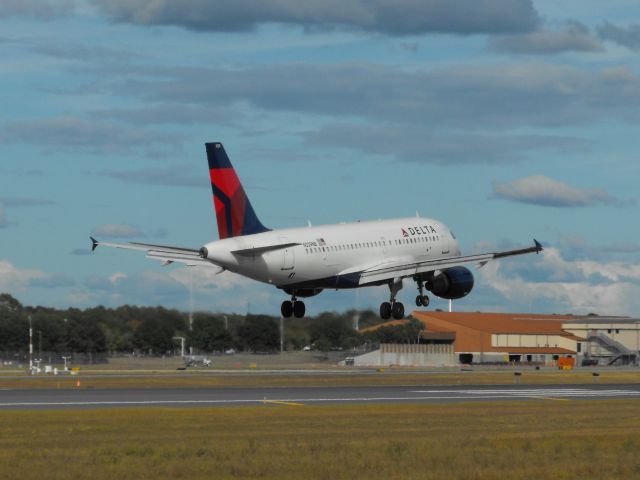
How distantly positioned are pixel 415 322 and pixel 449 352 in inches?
464

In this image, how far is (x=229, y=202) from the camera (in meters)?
75.8

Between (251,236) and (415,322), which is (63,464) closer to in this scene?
(251,236)

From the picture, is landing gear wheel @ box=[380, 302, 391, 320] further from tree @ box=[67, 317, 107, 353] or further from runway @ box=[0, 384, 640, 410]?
tree @ box=[67, 317, 107, 353]

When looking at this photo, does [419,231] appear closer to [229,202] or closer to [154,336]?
[229,202]

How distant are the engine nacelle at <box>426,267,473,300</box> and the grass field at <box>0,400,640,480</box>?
1811 cm

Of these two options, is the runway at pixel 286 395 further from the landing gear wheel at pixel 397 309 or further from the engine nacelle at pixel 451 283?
the engine nacelle at pixel 451 283

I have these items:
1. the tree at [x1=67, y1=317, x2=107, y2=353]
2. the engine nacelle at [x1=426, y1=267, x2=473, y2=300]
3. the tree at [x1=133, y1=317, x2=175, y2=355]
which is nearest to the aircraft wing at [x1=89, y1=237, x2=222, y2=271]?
the engine nacelle at [x1=426, y1=267, x2=473, y2=300]

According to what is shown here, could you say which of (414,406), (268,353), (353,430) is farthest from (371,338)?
(353,430)

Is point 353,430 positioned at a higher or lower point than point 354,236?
lower

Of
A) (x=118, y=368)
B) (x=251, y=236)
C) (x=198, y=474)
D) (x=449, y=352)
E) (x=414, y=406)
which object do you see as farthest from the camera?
(x=449, y=352)

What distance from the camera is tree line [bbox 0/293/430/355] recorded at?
132 metres

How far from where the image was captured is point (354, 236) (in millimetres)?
79688

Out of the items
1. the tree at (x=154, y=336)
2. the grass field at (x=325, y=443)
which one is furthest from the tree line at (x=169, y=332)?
the grass field at (x=325, y=443)

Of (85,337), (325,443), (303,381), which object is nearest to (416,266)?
(303,381)
